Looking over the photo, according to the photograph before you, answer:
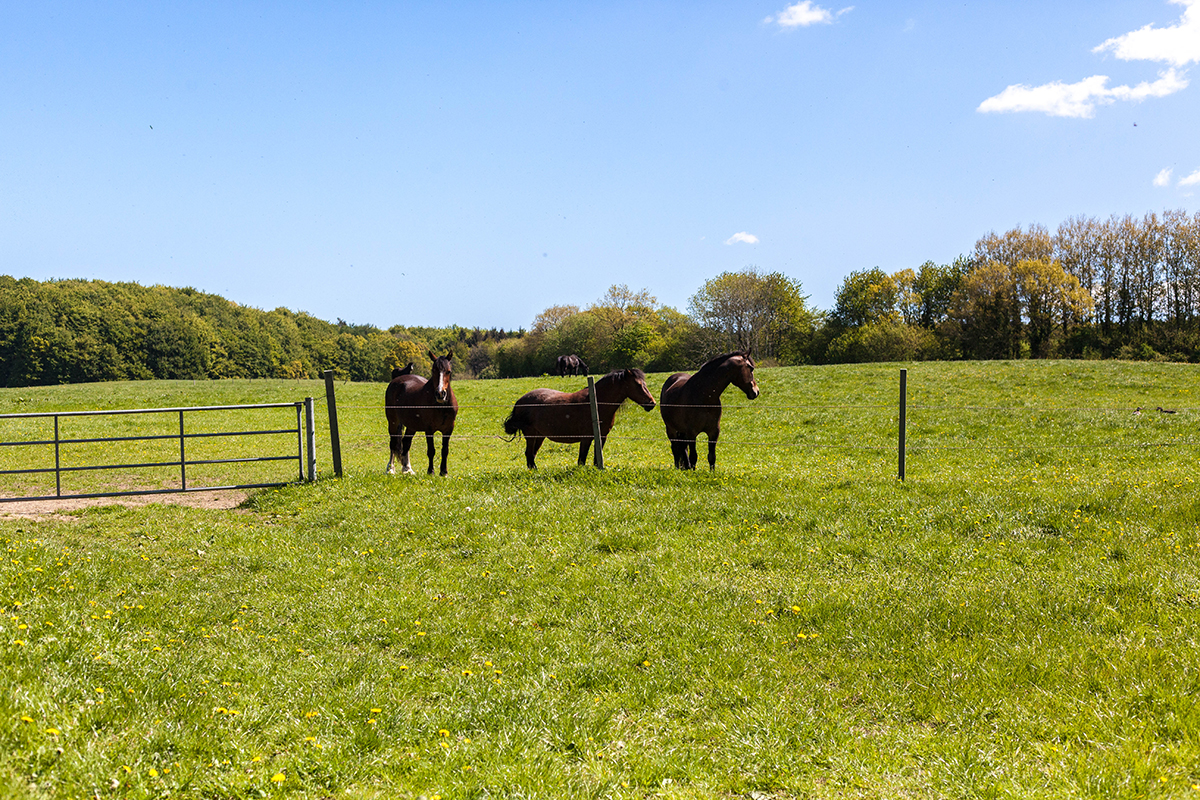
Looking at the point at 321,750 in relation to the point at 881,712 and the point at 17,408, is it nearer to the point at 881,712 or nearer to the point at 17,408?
the point at 881,712

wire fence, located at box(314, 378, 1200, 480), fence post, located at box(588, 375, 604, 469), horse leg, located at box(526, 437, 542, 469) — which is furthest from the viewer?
wire fence, located at box(314, 378, 1200, 480)

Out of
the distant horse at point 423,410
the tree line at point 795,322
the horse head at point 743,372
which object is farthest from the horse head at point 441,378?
the tree line at point 795,322

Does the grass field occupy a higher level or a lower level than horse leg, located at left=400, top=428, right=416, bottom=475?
lower

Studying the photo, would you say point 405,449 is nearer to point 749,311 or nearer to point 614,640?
point 614,640

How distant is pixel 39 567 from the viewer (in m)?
5.64

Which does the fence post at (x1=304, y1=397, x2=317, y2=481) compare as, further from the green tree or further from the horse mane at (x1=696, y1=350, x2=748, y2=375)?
the green tree

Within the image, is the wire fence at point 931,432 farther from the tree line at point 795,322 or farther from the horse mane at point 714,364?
the tree line at point 795,322

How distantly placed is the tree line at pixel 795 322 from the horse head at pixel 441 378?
1547cm

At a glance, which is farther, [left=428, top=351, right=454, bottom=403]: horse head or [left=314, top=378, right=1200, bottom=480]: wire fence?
[left=314, top=378, right=1200, bottom=480]: wire fence

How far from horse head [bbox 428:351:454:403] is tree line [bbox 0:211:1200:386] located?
15.5 metres

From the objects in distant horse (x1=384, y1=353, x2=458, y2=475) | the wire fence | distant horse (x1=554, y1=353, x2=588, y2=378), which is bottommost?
the wire fence

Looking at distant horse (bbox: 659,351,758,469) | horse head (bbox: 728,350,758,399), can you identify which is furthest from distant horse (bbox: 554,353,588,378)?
horse head (bbox: 728,350,758,399)

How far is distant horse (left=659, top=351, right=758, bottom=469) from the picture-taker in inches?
433

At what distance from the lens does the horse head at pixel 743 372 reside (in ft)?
35.6
